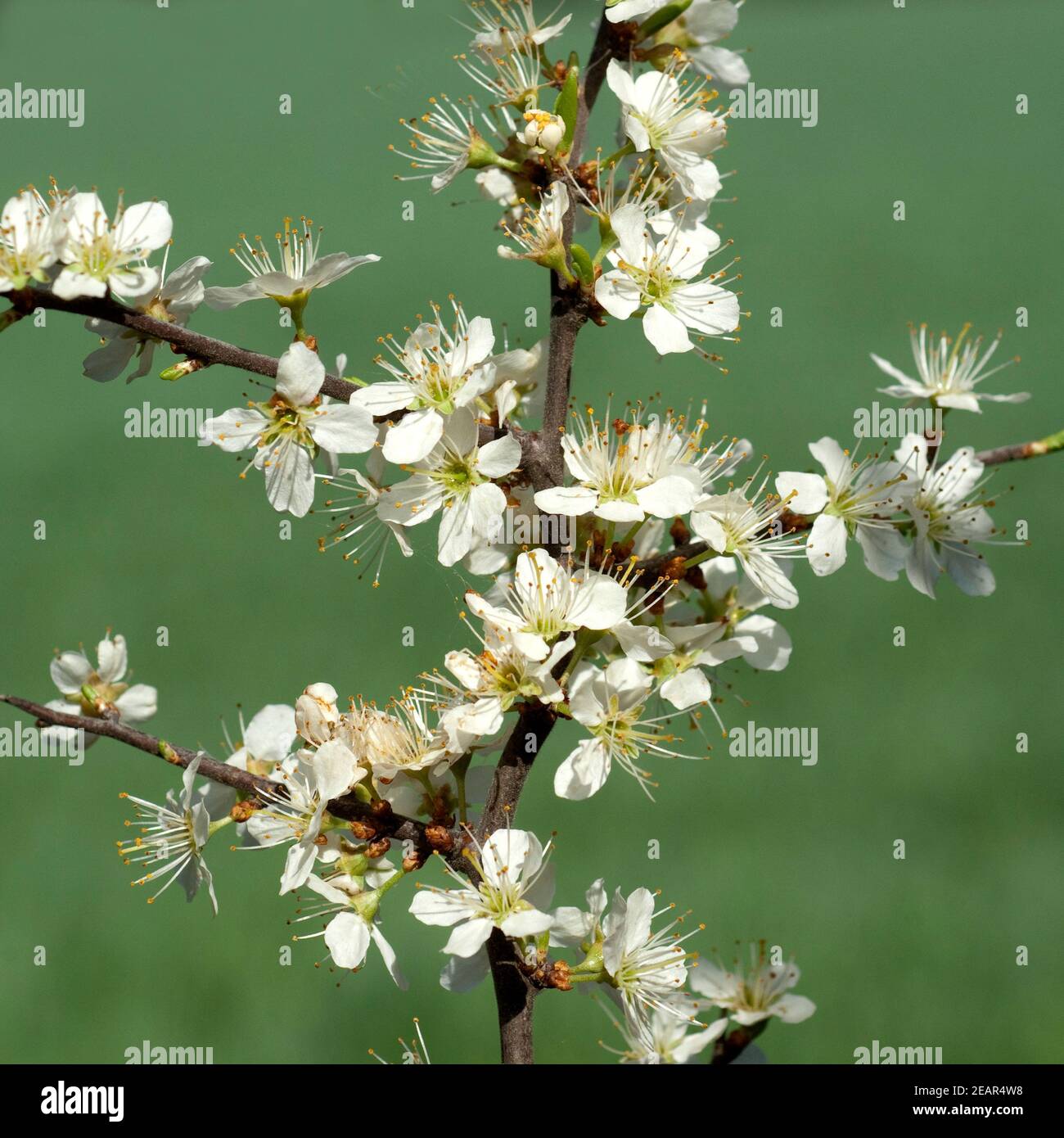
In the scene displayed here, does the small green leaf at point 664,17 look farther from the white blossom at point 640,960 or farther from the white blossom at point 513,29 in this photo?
the white blossom at point 640,960

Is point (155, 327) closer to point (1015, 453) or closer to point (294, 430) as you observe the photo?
point (294, 430)

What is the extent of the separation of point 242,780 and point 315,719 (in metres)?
0.08

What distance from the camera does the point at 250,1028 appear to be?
270 centimetres

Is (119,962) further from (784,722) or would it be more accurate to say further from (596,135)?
(596,135)

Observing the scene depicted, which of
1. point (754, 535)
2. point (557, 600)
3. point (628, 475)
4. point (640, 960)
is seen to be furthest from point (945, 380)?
point (640, 960)

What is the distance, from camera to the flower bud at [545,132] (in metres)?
1.04

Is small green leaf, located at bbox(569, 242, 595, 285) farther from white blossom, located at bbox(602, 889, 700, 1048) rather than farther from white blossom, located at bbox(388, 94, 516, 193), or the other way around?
white blossom, located at bbox(602, 889, 700, 1048)

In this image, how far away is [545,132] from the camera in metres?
1.04

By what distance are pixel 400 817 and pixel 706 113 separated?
0.62 meters

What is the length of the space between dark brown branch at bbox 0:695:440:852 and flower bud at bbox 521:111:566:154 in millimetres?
529

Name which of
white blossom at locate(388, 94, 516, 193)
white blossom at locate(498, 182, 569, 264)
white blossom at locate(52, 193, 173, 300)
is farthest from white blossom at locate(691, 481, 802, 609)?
white blossom at locate(52, 193, 173, 300)

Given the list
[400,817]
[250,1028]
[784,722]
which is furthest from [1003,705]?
[400,817]

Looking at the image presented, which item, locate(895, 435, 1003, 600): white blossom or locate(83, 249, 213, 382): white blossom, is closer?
locate(83, 249, 213, 382): white blossom

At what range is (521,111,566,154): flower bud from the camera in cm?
104
